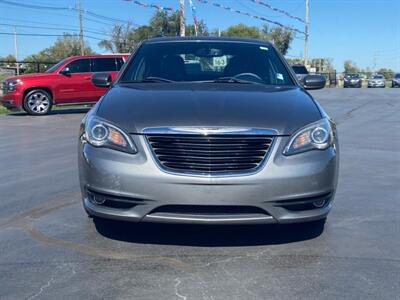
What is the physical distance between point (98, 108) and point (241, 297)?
6.39 ft

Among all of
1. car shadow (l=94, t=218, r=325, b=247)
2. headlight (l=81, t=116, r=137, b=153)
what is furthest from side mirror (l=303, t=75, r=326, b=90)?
headlight (l=81, t=116, r=137, b=153)

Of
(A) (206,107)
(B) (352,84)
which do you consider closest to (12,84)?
(A) (206,107)

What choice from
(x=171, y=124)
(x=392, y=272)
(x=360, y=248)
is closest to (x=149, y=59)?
(x=171, y=124)

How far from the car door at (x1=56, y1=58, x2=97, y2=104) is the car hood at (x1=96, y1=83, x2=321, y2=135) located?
1249 cm

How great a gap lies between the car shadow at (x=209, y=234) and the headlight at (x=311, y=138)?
32.3 inches

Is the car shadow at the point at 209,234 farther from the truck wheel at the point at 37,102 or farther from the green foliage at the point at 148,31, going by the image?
the green foliage at the point at 148,31

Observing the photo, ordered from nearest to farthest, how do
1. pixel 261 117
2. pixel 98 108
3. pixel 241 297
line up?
pixel 241 297 → pixel 261 117 → pixel 98 108

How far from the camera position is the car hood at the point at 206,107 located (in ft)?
12.5

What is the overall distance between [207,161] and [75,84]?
1387 centimetres

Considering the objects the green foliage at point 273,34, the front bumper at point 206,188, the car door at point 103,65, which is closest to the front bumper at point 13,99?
the car door at point 103,65

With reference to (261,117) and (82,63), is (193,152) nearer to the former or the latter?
(261,117)

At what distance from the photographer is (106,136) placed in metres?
3.86

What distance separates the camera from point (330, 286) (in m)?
3.37

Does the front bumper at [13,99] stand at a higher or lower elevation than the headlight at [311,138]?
lower
